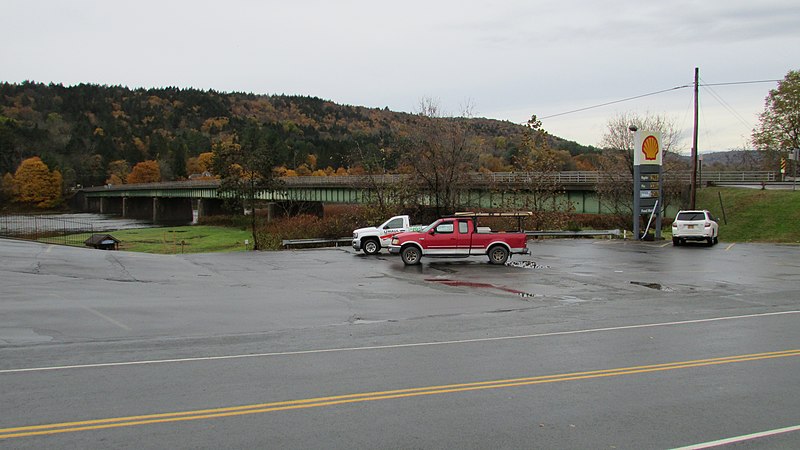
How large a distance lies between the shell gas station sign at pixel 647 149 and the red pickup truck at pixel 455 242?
603 inches

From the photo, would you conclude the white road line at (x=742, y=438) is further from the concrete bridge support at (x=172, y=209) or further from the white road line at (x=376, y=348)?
the concrete bridge support at (x=172, y=209)

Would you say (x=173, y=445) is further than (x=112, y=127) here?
No

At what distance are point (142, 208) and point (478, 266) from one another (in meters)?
131

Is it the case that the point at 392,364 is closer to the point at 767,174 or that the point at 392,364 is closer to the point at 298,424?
the point at 298,424

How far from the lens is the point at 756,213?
147ft

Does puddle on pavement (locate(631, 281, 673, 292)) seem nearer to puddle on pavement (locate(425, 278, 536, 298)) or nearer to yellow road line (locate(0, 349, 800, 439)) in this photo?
puddle on pavement (locate(425, 278, 536, 298))

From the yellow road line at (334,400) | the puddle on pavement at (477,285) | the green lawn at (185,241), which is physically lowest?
the green lawn at (185,241)

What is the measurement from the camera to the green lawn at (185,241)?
5025 cm

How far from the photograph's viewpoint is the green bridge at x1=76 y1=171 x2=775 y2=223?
151ft

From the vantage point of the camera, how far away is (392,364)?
907 cm

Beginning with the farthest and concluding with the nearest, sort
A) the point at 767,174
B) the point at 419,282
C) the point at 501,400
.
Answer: the point at 767,174 < the point at 419,282 < the point at 501,400

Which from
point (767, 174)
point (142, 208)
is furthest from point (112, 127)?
point (767, 174)

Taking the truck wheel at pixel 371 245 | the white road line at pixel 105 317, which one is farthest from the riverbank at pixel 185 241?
the white road line at pixel 105 317

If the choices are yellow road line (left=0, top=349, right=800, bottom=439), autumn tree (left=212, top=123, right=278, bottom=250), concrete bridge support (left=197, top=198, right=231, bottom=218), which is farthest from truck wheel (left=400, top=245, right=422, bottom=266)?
concrete bridge support (left=197, top=198, right=231, bottom=218)
